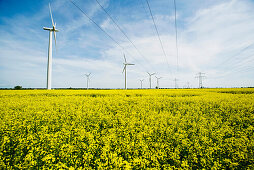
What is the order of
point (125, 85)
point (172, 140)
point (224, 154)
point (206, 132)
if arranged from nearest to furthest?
point (224, 154)
point (172, 140)
point (206, 132)
point (125, 85)

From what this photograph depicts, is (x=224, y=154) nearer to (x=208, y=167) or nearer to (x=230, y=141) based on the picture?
(x=230, y=141)

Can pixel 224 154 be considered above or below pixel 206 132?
below

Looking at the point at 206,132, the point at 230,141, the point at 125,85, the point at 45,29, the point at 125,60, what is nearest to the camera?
the point at 230,141

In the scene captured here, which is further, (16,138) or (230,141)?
(16,138)

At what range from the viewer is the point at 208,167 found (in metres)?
3.87

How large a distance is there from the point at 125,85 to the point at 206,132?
46.0 metres

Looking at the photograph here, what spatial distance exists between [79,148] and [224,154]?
18.3ft

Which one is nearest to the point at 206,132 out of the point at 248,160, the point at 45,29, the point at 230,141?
the point at 230,141

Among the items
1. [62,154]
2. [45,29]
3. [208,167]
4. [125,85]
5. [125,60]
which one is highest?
[45,29]

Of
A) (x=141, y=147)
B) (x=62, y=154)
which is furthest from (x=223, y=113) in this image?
(x=62, y=154)

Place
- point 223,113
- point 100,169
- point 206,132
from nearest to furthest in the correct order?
point 100,169
point 206,132
point 223,113

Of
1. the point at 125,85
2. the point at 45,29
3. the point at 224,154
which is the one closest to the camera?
the point at 224,154

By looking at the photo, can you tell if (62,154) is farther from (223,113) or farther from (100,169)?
(223,113)

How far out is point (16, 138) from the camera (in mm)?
5328
